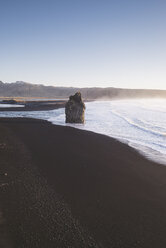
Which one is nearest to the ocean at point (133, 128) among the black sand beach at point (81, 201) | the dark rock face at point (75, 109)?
the dark rock face at point (75, 109)

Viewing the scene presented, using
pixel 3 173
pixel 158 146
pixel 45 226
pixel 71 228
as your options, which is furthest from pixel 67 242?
pixel 158 146

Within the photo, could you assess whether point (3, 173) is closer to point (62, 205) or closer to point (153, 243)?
point (62, 205)

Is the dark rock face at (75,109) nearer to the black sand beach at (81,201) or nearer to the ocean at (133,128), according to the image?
the ocean at (133,128)

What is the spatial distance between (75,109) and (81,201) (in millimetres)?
18271

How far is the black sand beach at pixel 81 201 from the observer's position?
4.09m

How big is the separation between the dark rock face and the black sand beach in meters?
13.6

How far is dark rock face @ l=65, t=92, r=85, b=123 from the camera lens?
906 inches

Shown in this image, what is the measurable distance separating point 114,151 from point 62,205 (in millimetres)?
6528

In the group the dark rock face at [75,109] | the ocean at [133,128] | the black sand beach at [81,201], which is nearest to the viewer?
the black sand beach at [81,201]

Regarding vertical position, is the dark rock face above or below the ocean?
above

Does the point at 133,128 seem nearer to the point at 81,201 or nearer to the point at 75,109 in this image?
the point at 75,109

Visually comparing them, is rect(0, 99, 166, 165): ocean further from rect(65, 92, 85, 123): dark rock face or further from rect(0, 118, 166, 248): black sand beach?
rect(0, 118, 166, 248): black sand beach

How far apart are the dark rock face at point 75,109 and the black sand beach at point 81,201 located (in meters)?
13.6

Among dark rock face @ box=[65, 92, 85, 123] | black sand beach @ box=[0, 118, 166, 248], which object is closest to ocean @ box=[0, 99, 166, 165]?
dark rock face @ box=[65, 92, 85, 123]
